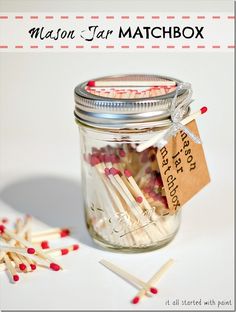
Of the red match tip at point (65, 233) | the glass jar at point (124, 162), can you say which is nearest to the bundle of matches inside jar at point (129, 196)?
the glass jar at point (124, 162)

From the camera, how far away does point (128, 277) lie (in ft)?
3.66

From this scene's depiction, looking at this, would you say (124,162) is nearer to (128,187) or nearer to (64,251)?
(128,187)

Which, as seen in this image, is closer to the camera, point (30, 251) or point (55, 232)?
point (30, 251)

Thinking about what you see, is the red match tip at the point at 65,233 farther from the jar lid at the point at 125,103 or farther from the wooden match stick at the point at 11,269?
the jar lid at the point at 125,103

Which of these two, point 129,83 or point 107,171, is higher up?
point 129,83

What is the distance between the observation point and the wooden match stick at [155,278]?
3.43 feet

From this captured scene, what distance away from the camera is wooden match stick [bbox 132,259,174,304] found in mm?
1047

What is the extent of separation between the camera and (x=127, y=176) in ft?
3.76

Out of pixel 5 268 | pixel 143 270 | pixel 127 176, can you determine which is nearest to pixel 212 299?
pixel 143 270

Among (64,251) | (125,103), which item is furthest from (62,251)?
(125,103)

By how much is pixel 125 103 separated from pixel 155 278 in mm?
328

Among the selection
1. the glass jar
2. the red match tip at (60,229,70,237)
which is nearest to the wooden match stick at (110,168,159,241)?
the glass jar

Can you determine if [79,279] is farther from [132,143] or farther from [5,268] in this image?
[132,143]

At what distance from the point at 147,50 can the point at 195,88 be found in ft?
1.52
